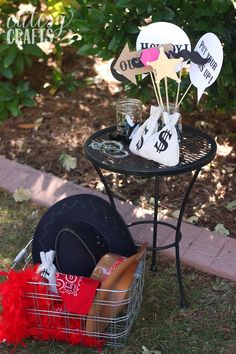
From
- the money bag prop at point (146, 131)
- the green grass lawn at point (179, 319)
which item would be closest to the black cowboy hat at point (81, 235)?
the green grass lawn at point (179, 319)

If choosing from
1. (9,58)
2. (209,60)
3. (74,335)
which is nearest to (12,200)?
(9,58)

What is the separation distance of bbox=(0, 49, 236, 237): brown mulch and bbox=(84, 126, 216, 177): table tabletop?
2.36ft

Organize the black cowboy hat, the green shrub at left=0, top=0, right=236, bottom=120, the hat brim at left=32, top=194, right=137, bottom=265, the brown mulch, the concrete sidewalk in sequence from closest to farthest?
1. the black cowboy hat
2. the hat brim at left=32, top=194, right=137, bottom=265
3. the concrete sidewalk
4. the green shrub at left=0, top=0, right=236, bottom=120
5. the brown mulch

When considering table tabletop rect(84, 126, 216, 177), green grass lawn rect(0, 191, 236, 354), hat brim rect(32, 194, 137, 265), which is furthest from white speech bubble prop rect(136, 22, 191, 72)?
green grass lawn rect(0, 191, 236, 354)

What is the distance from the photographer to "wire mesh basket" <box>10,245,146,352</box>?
8.10ft

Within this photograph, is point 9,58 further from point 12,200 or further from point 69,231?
point 69,231

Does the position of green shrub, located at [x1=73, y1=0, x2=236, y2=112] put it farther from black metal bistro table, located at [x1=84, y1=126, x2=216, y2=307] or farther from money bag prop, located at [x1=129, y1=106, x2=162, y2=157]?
money bag prop, located at [x1=129, y1=106, x2=162, y2=157]

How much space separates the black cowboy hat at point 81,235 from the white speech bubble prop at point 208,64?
0.71 meters

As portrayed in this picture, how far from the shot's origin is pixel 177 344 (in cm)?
258

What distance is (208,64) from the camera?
2.41 m

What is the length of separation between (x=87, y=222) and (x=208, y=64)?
2.82 feet

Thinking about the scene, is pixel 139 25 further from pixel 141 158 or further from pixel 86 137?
pixel 141 158

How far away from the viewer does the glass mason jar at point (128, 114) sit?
2635 mm

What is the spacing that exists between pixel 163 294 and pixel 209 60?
1098 mm
